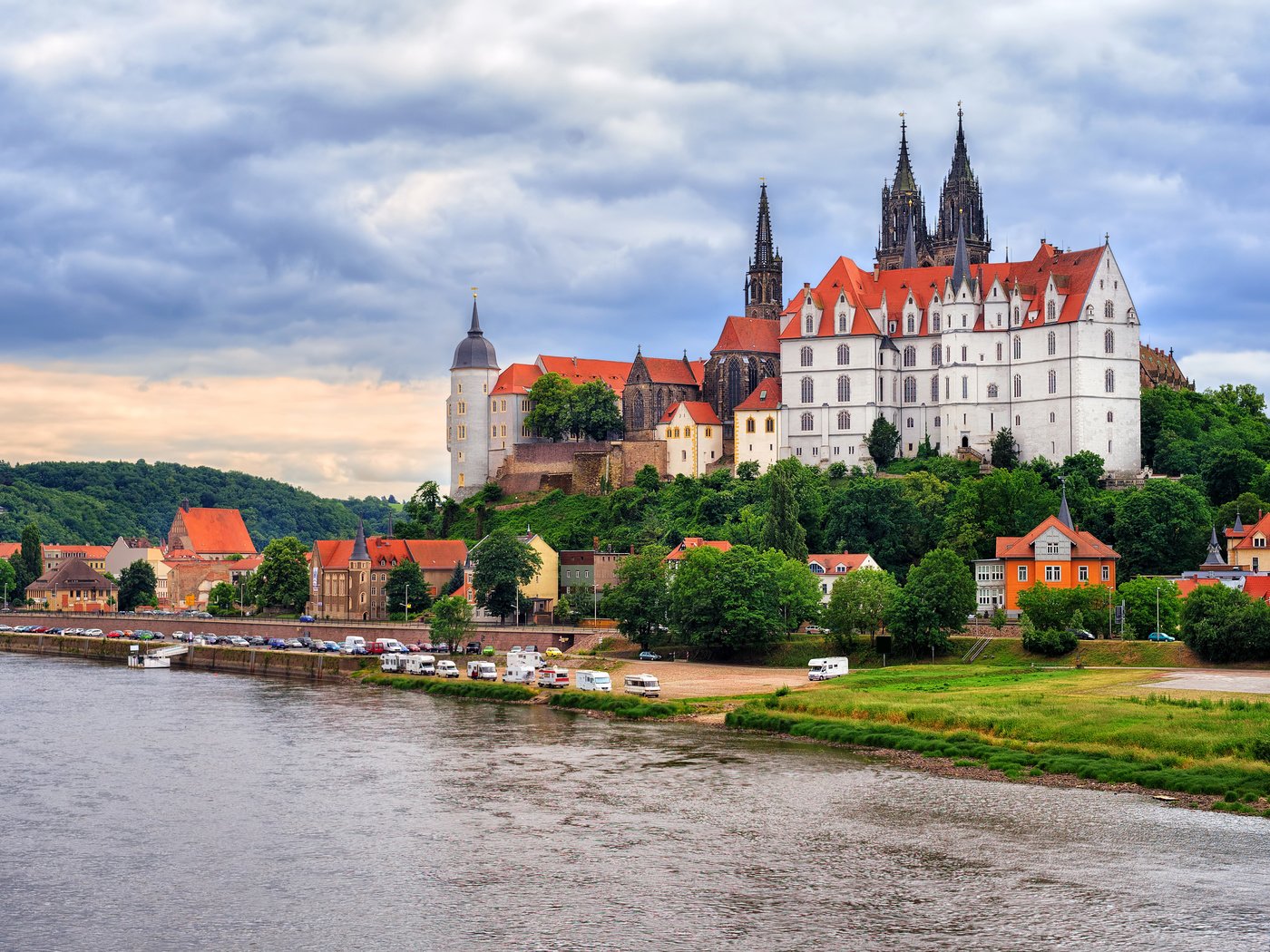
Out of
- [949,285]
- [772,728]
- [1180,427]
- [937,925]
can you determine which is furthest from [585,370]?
[937,925]

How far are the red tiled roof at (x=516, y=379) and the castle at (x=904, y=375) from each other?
0.16 metres

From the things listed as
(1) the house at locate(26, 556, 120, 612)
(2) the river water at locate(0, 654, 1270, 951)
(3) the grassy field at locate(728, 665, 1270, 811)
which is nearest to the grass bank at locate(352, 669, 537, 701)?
(3) the grassy field at locate(728, 665, 1270, 811)

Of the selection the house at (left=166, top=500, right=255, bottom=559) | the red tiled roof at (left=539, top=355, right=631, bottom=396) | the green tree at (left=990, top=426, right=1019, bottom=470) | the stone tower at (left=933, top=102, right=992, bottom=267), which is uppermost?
the stone tower at (left=933, top=102, right=992, bottom=267)

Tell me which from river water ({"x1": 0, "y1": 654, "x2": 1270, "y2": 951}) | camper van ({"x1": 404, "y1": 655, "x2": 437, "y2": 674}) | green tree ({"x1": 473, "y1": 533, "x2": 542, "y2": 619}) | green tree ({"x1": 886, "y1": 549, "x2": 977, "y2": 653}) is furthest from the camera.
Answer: green tree ({"x1": 473, "y1": 533, "x2": 542, "y2": 619})

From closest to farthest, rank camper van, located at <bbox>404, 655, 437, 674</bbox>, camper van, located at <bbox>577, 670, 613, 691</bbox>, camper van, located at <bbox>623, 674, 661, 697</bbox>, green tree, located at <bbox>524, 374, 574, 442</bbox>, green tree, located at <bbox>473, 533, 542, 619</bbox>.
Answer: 1. camper van, located at <bbox>623, 674, 661, 697</bbox>
2. camper van, located at <bbox>577, 670, 613, 691</bbox>
3. camper van, located at <bbox>404, 655, 437, 674</bbox>
4. green tree, located at <bbox>473, 533, 542, 619</bbox>
5. green tree, located at <bbox>524, 374, 574, 442</bbox>

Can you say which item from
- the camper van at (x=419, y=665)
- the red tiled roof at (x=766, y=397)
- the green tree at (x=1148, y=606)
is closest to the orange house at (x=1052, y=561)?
the green tree at (x=1148, y=606)

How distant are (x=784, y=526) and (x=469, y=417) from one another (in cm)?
5312

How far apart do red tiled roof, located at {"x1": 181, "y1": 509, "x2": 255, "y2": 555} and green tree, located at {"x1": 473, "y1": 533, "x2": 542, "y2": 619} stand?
7027cm

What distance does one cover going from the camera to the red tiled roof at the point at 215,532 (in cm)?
17275

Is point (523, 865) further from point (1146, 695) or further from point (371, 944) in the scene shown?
point (1146, 695)

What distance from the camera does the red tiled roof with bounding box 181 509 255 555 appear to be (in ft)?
567

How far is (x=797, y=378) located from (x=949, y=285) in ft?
46.5

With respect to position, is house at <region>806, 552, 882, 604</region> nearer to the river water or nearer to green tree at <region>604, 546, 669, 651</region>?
green tree at <region>604, 546, 669, 651</region>

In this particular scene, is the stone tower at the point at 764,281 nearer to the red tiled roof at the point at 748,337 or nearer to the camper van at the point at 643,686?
the red tiled roof at the point at 748,337
